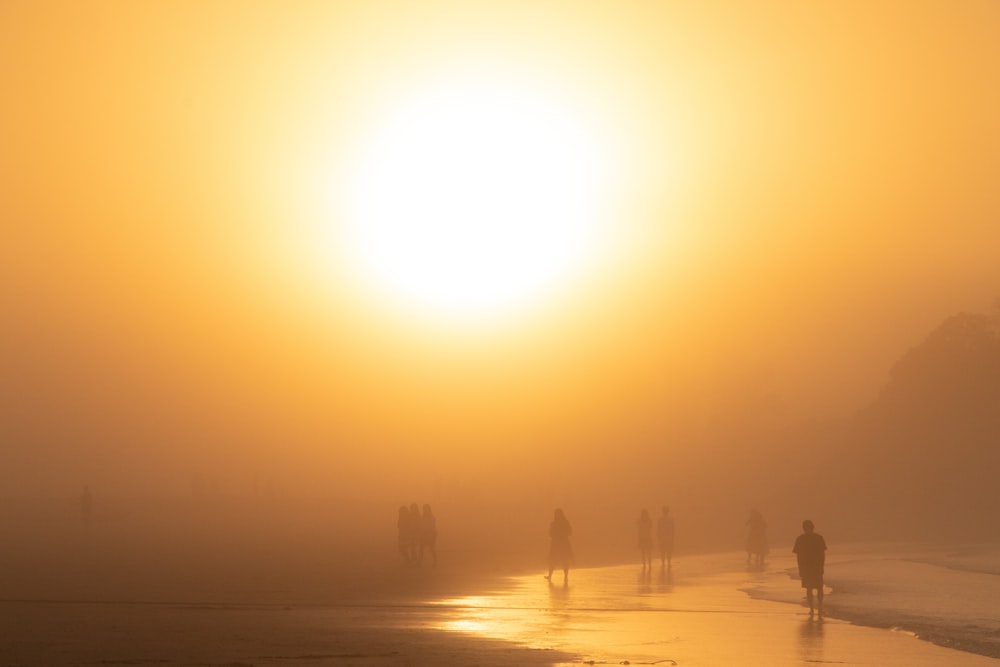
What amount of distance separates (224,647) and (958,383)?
98.6 m

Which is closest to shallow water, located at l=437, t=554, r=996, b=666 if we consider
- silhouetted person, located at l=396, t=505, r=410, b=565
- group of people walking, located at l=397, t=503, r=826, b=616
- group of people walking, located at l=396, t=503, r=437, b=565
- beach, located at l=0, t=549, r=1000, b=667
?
beach, located at l=0, t=549, r=1000, b=667

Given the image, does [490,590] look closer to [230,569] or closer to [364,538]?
[230,569]

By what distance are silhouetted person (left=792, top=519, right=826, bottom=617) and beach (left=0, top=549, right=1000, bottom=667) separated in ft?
2.08

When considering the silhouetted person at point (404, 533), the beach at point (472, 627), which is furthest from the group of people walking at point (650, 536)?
the silhouetted person at point (404, 533)

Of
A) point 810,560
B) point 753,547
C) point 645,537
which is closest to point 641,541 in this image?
point 645,537

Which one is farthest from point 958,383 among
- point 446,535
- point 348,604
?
point 348,604

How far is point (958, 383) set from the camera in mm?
105812

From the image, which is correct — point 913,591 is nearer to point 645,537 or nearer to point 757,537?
point 645,537

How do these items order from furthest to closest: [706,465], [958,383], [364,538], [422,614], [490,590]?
1. [706,465]
2. [958,383]
3. [364,538]
4. [490,590]
5. [422,614]

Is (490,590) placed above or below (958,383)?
below

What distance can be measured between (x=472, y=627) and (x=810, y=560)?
25.9 feet

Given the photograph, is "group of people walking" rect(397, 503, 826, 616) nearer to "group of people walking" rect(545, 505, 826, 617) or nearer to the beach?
"group of people walking" rect(545, 505, 826, 617)

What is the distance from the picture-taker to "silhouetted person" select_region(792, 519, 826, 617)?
24406mm

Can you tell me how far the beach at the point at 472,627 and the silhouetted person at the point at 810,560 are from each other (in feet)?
2.08
